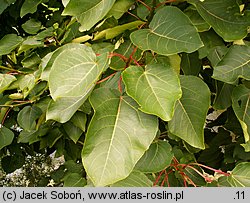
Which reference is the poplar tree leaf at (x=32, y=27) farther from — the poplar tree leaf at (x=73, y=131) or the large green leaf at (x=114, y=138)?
the large green leaf at (x=114, y=138)

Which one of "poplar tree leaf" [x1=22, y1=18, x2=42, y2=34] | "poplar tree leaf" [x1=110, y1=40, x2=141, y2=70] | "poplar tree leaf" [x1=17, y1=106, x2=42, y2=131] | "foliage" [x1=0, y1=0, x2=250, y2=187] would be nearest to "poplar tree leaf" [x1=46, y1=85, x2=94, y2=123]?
"foliage" [x1=0, y1=0, x2=250, y2=187]

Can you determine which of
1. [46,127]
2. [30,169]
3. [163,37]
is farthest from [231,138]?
[30,169]

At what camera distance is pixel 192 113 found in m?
0.94

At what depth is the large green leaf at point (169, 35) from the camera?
0.88m

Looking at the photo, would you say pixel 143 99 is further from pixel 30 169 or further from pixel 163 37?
pixel 30 169

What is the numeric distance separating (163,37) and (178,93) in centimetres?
17

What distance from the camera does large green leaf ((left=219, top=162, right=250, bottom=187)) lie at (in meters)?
0.99

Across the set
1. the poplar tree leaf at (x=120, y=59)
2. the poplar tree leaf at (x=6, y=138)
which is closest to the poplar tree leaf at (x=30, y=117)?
the poplar tree leaf at (x=6, y=138)

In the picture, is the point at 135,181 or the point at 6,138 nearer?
the point at 135,181

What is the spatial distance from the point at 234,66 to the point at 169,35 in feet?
0.65

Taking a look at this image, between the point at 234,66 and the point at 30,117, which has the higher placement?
the point at 234,66

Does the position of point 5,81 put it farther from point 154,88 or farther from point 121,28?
point 154,88

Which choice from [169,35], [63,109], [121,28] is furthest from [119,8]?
[63,109]

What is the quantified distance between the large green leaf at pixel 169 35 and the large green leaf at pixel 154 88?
46mm
